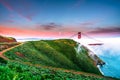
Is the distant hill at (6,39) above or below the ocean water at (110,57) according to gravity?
above

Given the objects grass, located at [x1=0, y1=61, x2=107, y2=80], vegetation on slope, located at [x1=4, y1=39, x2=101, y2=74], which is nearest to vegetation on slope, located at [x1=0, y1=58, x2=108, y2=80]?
grass, located at [x1=0, y1=61, x2=107, y2=80]

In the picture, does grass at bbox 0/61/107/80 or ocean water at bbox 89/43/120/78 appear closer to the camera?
grass at bbox 0/61/107/80

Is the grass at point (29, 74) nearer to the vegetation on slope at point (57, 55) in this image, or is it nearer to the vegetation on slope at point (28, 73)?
the vegetation on slope at point (28, 73)

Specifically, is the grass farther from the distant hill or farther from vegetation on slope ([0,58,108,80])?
the distant hill

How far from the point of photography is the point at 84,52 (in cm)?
1087

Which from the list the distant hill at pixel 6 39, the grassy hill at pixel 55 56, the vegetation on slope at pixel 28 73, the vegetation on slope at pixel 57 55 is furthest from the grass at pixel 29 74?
the distant hill at pixel 6 39

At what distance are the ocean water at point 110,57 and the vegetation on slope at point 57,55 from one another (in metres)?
0.41

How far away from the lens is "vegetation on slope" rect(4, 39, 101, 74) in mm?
10570

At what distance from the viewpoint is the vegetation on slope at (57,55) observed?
10570 mm

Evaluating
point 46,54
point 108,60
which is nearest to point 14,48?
point 46,54

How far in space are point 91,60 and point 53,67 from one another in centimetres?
158

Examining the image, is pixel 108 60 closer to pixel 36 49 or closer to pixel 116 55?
pixel 116 55

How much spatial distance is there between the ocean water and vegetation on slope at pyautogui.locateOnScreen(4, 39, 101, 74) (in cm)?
41

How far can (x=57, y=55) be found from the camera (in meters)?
11.2
